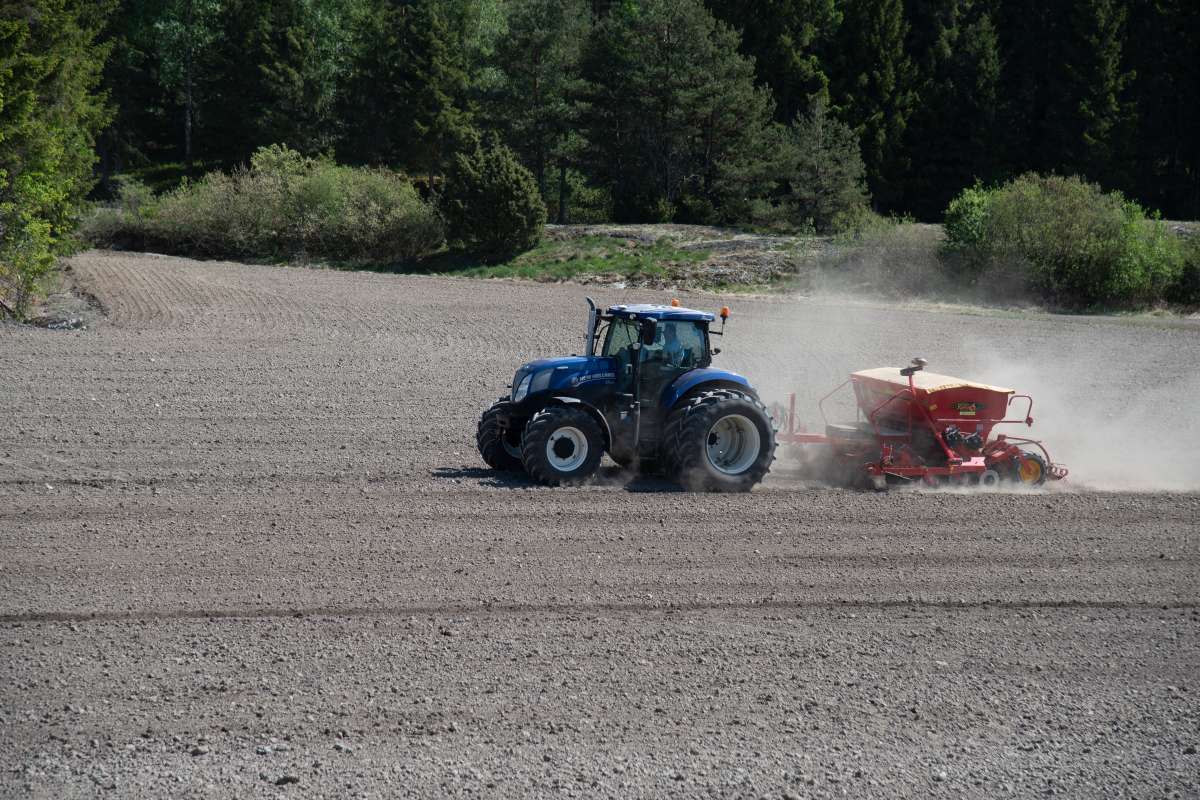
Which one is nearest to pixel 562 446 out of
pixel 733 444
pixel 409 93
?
pixel 733 444

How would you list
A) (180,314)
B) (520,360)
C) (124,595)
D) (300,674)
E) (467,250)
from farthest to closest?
1. (467,250)
2. (180,314)
3. (520,360)
4. (124,595)
5. (300,674)

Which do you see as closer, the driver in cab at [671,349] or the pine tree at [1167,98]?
the driver in cab at [671,349]

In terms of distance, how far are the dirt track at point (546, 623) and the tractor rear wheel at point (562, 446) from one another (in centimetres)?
29

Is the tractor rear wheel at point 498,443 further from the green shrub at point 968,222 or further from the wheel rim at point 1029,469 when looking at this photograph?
the green shrub at point 968,222

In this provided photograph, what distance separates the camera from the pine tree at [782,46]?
60688 millimetres

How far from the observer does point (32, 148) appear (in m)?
28.4

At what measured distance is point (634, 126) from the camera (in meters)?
55.8

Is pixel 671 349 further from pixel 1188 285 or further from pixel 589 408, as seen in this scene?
pixel 1188 285

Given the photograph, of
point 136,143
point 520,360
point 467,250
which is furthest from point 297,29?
point 520,360

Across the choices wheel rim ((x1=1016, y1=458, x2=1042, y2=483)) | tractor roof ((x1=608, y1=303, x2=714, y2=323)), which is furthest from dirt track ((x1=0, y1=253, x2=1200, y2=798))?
tractor roof ((x1=608, y1=303, x2=714, y2=323))

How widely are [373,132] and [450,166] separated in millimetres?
19314

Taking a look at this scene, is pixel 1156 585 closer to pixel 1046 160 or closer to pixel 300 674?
pixel 300 674

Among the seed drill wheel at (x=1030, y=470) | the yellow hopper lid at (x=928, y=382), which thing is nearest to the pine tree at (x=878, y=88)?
the yellow hopper lid at (x=928, y=382)

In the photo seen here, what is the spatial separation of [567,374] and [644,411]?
96cm
